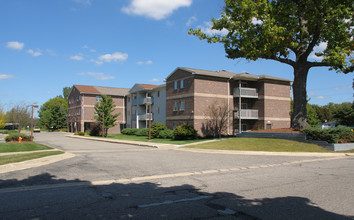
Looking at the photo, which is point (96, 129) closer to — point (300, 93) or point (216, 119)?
point (216, 119)

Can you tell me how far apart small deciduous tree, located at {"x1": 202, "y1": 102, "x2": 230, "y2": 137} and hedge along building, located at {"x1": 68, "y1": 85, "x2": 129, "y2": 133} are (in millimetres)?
25816

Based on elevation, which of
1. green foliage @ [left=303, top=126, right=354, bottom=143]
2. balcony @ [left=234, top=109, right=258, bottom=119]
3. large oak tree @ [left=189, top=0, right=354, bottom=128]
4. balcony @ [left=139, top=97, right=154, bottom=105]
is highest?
large oak tree @ [left=189, top=0, right=354, bottom=128]

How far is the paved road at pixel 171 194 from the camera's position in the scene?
17.8ft

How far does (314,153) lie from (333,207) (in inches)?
524

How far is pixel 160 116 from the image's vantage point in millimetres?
44469

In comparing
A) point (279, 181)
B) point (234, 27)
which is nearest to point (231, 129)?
point (234, 27)

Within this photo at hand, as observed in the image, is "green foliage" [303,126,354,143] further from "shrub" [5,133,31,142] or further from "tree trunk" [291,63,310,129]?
"shrub" [5,133,31,142]

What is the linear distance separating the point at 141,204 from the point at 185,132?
26.3 metres

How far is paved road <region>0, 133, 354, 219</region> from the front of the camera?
5.43 m

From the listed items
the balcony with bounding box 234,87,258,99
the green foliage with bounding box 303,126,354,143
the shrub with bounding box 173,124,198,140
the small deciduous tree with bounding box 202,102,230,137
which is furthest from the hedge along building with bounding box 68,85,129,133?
the green foliage with bounding box 303,126,354,143

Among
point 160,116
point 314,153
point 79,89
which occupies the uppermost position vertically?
point 79,89

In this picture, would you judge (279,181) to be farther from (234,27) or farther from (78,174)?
(234,27)

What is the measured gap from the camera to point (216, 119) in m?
36.1

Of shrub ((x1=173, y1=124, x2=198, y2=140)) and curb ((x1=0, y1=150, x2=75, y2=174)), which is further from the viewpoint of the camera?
shrub ((x1=173, y1=124, x2=198, y2=140))
